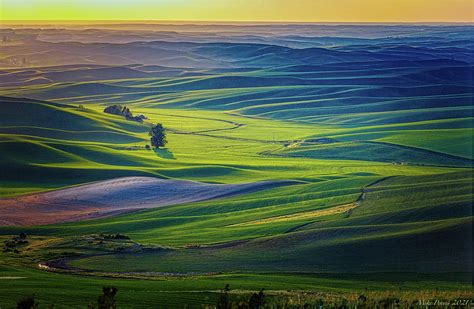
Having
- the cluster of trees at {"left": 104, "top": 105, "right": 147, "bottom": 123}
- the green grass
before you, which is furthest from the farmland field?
the cluster of trees at {"left": 104, "top": 105, "right": 147, "bottom": 123}

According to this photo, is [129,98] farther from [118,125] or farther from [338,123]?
[338,123]

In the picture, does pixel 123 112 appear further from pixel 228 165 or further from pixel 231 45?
pixel 231 45

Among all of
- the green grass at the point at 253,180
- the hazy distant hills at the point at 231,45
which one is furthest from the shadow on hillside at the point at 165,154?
the hazy distant hills at the point at 231,45

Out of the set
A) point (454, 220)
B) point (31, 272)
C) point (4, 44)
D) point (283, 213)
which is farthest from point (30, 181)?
point (454, 220)

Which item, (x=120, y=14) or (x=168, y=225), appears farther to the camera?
(x=120, y=14)

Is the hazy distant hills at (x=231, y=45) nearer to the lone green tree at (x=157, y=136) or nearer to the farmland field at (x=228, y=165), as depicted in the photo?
the farmland field at (x=228, y=165)
